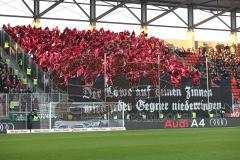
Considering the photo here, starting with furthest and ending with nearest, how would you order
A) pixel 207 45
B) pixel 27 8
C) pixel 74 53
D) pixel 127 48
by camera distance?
pixel 207 45 < pixel 27 8 < pixel 127 48 < pixel 74 53

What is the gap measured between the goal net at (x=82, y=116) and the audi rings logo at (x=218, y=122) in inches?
223

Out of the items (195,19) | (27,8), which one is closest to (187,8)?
(195,19)

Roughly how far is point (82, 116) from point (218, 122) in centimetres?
856

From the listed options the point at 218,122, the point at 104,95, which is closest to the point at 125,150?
the point at 104,95

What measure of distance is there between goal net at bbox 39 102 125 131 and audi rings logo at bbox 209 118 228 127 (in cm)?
566

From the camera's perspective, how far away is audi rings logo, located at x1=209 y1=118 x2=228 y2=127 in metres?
30.9

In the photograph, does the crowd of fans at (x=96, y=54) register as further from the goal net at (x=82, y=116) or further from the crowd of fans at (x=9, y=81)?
the crowd of fans at (x=9, y=81)

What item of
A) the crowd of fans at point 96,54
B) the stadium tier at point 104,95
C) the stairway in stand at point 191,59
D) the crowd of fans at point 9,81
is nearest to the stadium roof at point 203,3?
the crowd of fans at point 96,54

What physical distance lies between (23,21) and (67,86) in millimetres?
15063

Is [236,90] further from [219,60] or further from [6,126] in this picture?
[6,126]

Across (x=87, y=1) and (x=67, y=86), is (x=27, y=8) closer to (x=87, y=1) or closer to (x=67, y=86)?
(x=87, y=1)

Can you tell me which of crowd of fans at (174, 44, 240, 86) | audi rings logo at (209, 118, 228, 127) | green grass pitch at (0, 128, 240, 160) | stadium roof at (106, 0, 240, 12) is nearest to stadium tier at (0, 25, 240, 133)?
audi rings logo at (209, 118, 228, 127)

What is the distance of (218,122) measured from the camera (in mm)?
31203

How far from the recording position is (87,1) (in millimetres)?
41281
